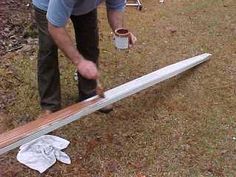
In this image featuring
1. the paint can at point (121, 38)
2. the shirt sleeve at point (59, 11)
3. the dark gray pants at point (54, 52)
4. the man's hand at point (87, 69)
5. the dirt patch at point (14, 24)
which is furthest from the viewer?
the dirt patch at point (14, 24)

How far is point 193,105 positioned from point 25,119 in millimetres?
1208

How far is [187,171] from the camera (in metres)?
2.56

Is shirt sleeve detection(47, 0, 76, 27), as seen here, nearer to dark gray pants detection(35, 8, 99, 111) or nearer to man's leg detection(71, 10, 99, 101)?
dark gray pants detection(35, 8, 99, 111)

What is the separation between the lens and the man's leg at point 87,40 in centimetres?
271

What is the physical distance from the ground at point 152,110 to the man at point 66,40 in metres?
0.22

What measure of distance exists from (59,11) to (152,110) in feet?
3.95

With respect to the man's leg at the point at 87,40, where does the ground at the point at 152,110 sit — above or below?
below

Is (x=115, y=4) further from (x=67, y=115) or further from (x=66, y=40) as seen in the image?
(x=67, y=115)

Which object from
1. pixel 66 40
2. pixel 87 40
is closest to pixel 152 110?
pixel 87 40

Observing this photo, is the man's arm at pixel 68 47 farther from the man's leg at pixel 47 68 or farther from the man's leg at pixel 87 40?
the man's leg at pixel 87 40

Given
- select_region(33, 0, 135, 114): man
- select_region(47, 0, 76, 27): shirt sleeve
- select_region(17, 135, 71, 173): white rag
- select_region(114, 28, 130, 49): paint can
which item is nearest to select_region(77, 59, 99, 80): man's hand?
select_region(33, 0, 135, 114): man

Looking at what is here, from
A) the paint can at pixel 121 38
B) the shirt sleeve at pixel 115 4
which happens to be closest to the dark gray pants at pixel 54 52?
the shirt sleeve at pixel 115 4

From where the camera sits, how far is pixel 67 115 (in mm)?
2504

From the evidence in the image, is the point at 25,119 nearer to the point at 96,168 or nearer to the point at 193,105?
the point at 96,168
